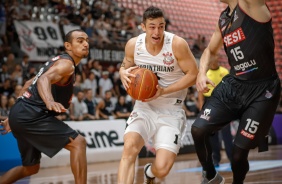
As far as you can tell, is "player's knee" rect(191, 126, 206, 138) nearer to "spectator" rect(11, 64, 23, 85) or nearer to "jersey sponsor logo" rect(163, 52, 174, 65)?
"jersey sponsor logo" rect(163, 52, 174, 65)

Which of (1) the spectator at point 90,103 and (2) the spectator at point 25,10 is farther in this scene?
(2) the spectator at point 25,10

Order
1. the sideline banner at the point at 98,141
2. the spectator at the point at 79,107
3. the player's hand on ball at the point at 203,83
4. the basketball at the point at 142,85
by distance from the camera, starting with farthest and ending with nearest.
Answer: the spectator at the point at 79,107 < the sideline banner at the point at 98,141 < the basketball at the point at 142,85 < the player's hand on ball at the point at 203,83

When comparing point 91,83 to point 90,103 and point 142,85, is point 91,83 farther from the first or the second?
point 142,85

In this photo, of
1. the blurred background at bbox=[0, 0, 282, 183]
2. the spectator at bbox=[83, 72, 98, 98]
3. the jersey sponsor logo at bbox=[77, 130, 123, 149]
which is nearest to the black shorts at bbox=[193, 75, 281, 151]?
the blurred background at bbox=[0, 0, 282, 183]

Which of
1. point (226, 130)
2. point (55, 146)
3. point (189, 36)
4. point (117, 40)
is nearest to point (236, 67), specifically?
point (55, 146)

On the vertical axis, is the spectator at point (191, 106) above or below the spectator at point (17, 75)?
below

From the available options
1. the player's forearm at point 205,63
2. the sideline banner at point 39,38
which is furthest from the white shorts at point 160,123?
the sideline banner at point 39,38

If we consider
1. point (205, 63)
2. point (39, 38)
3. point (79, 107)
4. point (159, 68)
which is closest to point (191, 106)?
point (79, 107)

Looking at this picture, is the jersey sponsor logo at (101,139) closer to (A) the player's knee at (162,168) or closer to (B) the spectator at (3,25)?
(B) the spectator at (3,25)

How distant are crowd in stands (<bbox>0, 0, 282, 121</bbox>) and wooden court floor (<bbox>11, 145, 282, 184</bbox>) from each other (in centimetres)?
→ 223

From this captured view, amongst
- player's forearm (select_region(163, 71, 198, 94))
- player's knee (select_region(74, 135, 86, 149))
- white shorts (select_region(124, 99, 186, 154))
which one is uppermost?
player's forearm (select_region(163, 71, 198, 94))

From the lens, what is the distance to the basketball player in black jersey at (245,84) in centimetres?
554

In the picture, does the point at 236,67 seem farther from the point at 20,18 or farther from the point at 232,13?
the point at 20,18

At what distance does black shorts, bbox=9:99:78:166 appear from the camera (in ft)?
19.5
